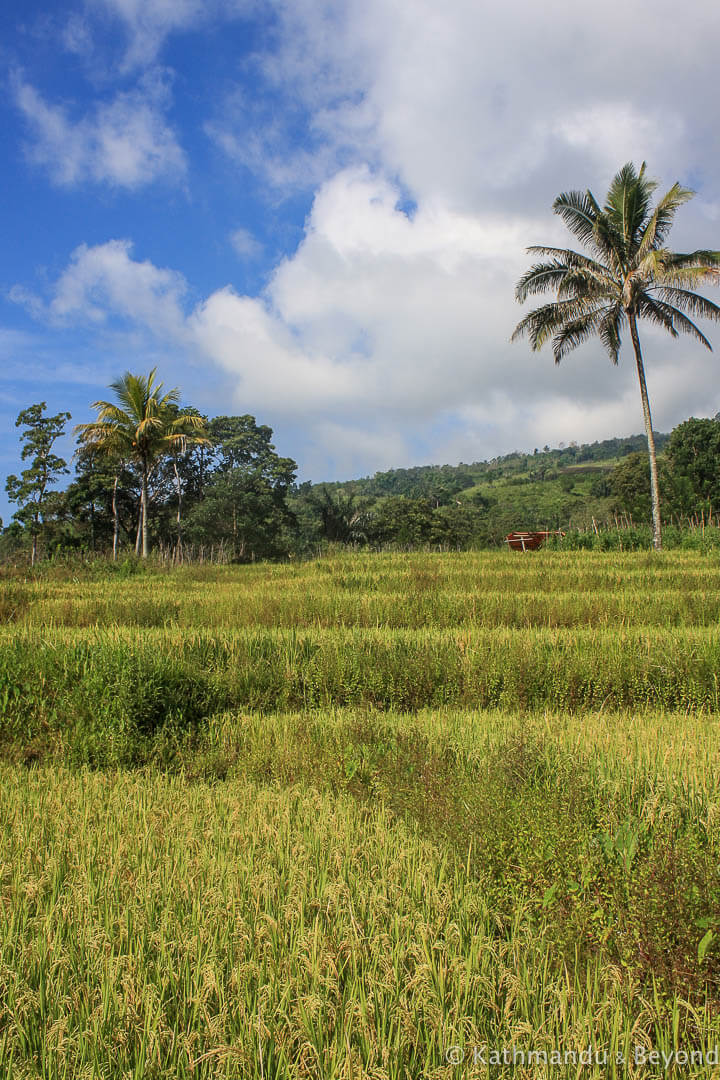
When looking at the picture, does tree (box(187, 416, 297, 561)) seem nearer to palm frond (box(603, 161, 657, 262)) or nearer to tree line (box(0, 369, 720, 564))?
tree line (box(0, 369, 720, 564))

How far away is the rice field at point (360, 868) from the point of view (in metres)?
1.91

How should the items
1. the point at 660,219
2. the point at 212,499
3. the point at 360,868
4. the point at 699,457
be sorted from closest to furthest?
1. the point at 360,868
2. the point at 660,219
3. the point at 212,499
4. the point at 699,457

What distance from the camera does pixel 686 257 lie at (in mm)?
19453

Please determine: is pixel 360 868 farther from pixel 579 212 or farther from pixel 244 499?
pixel 244 499

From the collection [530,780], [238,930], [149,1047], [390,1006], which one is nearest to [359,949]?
[390,1006]

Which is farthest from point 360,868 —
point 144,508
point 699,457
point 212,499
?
point 699,457

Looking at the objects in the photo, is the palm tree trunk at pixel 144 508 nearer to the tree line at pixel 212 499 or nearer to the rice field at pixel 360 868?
the tree line at pixel 212 499

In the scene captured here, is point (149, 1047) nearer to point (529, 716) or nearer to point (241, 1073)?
point (241, 1073)

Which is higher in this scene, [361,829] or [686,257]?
[686,257]

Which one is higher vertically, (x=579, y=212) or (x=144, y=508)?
(x=579, y=212)

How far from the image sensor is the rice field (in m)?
1.91

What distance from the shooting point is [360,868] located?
2.77m

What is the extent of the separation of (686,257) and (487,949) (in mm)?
22226

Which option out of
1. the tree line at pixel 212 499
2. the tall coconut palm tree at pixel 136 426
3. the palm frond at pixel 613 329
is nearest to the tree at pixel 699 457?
the tree line at pixel 212 499
